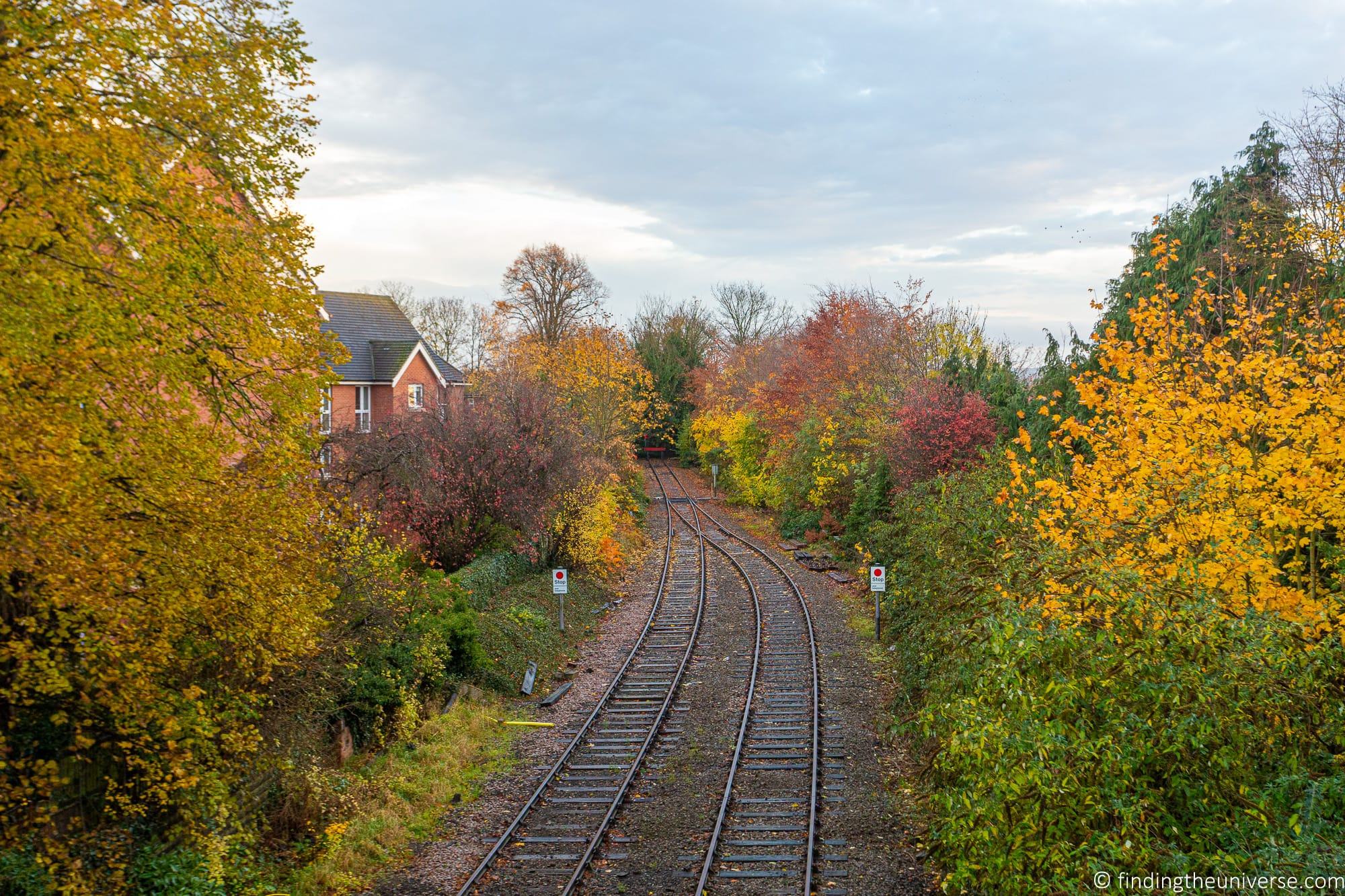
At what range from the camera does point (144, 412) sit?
857 cm

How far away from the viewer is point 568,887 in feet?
31.4

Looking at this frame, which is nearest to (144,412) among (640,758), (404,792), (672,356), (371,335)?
(404,792)

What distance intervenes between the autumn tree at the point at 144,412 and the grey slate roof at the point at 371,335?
1047 inches

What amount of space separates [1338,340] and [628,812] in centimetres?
1008

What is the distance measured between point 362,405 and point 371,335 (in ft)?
13.6

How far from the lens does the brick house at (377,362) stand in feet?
117

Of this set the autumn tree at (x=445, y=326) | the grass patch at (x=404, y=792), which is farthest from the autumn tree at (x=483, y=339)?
the grass patch at (x=404, y=792)

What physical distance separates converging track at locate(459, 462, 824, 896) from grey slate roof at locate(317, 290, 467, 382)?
749 inches

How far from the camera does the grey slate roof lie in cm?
3634

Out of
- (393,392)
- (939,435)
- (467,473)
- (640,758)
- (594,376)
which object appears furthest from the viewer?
(594,376)

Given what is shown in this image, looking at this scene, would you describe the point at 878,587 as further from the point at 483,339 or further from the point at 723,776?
the point at 483,339

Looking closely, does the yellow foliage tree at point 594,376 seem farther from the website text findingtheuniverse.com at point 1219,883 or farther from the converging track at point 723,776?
the website text findingtheuniverse.com at point 1219,883

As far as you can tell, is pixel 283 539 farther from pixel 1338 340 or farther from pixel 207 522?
pixel 1338 340

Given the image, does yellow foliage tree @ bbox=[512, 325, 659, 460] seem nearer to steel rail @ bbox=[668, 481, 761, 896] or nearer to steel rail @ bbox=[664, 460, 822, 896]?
steel rail @ bbox=[668, 481, 761, 896]
